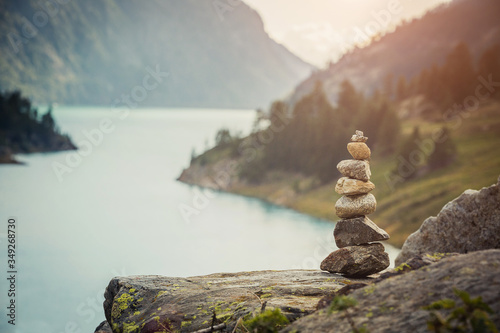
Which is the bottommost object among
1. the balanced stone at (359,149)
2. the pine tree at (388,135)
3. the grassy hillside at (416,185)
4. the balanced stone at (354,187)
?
the balanced stone at (354,187)

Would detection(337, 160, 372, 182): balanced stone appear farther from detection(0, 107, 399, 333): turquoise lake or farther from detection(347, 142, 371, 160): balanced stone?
detection(0, 107, 399, 333): turquoise lake

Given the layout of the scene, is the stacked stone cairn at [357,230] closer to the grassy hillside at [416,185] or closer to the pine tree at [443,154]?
the grassy hillside at [416,185]

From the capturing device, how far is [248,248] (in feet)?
267

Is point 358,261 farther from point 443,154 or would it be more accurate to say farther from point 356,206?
point 443,154

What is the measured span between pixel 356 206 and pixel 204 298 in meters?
8.01

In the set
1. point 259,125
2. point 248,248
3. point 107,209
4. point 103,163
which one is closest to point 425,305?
point 248,248

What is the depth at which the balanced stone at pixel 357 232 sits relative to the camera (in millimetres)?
19047

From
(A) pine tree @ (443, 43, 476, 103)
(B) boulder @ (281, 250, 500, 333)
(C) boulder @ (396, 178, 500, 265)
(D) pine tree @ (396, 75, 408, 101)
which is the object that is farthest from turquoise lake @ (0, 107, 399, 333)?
(D) pine tree @ (396, 75, 408, 101)

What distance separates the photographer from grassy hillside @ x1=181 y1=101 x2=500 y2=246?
7588cm

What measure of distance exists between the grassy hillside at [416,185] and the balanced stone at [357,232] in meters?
57.0

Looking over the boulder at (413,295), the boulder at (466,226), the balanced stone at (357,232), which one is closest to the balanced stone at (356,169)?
the balanced stone at (357,232)

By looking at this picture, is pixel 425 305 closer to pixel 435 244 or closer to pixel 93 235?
pixel 435 244

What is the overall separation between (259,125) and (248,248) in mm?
69137

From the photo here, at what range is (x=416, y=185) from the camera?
3381 inches
